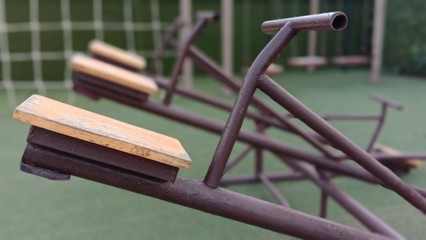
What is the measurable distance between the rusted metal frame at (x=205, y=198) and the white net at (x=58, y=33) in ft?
17.6

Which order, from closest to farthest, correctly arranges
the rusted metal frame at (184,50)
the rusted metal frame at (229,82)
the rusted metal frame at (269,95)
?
the rusted metal frame at (269,95) < the rusted metal frame at (229,82) < the rusted metal frame at (184,50)

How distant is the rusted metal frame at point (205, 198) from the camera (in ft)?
3.11

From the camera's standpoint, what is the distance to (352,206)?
1751 mm

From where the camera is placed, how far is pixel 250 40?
27.2ft

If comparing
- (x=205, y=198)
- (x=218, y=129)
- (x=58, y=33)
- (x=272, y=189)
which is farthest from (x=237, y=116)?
(x=58, y=33)

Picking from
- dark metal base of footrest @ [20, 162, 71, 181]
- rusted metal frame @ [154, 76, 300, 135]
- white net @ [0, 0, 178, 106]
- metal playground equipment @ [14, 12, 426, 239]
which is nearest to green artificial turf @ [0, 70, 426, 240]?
rusted metal frame @ [154, 76, 300, 135]

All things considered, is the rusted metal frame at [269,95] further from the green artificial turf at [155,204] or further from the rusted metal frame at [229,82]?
the rusted metal frame at [229,82]

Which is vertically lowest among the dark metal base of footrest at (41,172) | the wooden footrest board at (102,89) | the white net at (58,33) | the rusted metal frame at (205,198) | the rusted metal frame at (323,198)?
the white net at (58,33)

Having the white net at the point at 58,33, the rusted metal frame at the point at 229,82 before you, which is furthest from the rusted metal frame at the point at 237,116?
the white net at the point at 58,33

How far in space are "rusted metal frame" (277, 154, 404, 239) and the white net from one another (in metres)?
4.64

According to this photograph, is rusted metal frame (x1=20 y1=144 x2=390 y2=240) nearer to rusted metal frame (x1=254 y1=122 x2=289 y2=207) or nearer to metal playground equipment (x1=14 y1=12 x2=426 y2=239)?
metal playground equipment (x1=14 y1=12 x2=426 y2=239)

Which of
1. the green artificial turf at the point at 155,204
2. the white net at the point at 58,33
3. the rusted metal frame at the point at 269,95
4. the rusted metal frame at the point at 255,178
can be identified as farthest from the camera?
the white net at the point at 58,33

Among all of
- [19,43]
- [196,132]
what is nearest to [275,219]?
[196,132]

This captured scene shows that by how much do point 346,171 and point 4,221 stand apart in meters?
1.54
